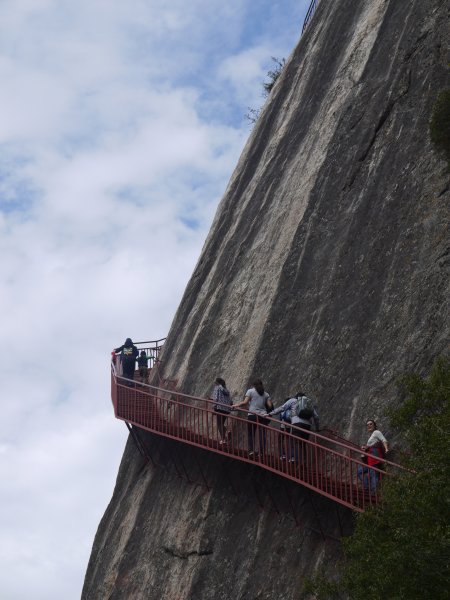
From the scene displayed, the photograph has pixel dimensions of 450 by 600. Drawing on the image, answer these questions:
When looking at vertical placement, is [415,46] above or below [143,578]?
above

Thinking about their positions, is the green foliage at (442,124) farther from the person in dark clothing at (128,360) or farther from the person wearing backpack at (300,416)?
the person in dark clothing at (128,360)

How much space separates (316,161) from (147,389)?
8866 millimetres

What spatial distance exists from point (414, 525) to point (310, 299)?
11.1 metres

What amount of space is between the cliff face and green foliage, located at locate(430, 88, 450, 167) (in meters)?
0.51

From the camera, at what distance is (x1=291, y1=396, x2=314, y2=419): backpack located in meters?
20.8

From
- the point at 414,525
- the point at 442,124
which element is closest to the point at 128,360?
the point at 442,124

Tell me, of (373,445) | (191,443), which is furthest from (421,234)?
(191,443)

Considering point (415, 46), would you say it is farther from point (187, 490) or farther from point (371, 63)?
point (187, 490)

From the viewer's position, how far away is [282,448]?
70.2ft

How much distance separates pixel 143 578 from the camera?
26.0 m

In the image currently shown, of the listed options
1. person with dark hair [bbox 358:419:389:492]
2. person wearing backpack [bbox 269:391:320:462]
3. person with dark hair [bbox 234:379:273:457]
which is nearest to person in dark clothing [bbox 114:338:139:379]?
person with dark hair [bbox 234:379:273:457]

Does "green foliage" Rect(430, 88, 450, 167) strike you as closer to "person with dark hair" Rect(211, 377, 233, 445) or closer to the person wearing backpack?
the person wearing backpack

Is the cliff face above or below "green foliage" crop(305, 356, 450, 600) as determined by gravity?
above

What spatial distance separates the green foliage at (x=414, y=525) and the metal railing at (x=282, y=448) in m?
1.07
